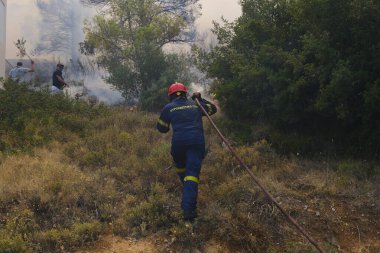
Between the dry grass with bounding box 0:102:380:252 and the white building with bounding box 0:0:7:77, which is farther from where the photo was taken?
the white building with bounding box 0:0:7:77

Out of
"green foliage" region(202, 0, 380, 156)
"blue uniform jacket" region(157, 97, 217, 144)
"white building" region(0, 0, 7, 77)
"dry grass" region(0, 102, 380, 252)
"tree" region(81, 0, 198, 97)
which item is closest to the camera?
"dry grass" region(0, 102, 380, 252)

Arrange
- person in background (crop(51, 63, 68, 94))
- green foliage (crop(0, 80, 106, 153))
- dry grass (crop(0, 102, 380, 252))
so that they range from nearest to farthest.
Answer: dry grass (crop(0, 102, 380, 252)) < green foliage (crop(0, 80, 106, 153)) < person in background (crop(51, 63, 68, 94))

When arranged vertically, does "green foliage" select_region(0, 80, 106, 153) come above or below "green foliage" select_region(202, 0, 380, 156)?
below

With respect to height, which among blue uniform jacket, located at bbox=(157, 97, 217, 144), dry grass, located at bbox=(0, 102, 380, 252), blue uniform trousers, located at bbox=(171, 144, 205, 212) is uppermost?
blue uniform jacket, located at bbox=(157, 97, 217, 144)

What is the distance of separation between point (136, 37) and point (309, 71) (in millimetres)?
8747

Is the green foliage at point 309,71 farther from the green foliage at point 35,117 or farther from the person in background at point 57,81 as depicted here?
the person in background at point 57,81

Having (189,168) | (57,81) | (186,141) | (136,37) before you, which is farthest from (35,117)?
(136,37)

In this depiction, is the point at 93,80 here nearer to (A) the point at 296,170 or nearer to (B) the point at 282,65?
(B) the point at 282,65

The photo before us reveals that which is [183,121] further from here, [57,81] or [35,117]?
[57,81]

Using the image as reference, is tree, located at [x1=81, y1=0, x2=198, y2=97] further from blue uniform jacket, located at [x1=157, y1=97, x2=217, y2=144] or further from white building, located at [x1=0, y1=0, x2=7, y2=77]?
blue uniform jacket, located at [x1=157, y1=97, x2=217, y2=144]

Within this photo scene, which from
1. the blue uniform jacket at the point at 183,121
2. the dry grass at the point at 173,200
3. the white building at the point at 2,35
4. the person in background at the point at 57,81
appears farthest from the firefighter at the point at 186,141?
the white building at the point at 2,35

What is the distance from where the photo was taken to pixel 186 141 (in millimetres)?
5566

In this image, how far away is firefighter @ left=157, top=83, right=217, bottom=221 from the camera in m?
5.31

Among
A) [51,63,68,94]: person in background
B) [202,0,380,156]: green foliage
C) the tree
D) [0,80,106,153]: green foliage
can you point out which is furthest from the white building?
[202,0,380,156]: green foliage
